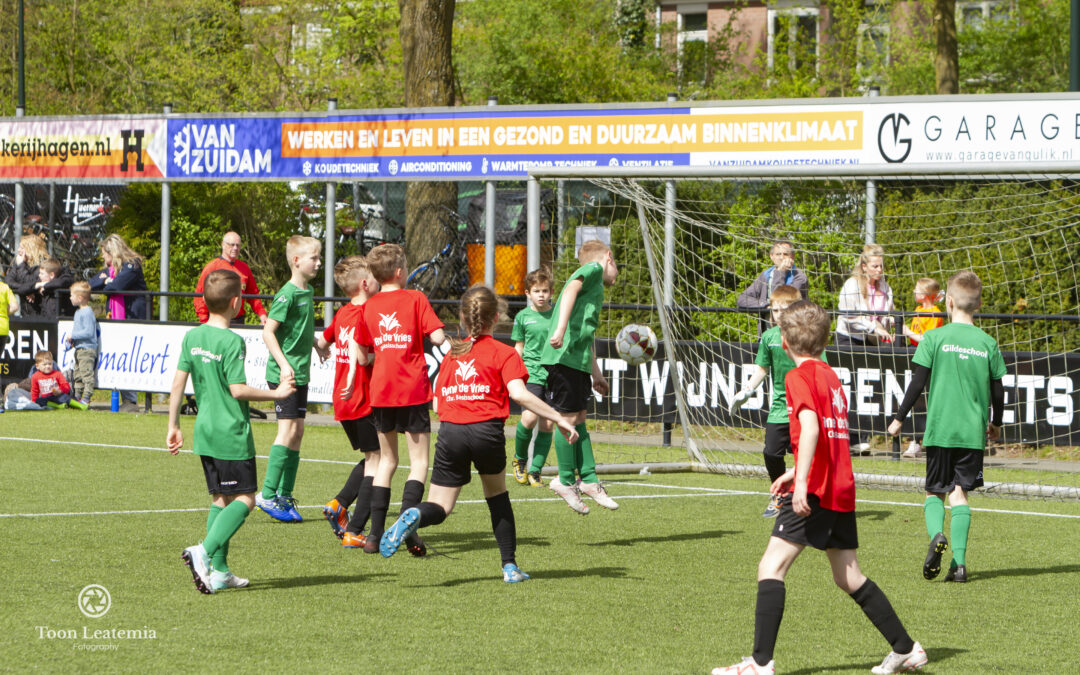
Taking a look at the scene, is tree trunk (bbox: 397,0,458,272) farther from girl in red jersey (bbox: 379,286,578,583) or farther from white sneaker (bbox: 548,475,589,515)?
girl in red jersey (bbox: 379,286,578,583)

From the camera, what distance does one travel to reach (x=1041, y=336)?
44.0ft

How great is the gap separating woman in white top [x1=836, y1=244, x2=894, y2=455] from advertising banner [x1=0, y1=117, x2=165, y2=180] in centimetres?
1112

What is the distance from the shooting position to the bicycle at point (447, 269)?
2080 centimetres

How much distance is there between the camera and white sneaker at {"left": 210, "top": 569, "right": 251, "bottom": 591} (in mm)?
6887

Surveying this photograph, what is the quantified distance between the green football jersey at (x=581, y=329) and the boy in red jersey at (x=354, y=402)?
4.84ft

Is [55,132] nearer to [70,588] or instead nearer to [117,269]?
[117,269]

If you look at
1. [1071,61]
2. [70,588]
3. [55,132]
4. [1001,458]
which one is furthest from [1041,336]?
[55,132]

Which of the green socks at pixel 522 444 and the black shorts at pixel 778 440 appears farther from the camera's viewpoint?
the green socks at pixel 522 444

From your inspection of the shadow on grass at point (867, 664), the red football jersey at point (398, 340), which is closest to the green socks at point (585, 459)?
the red football jersey at point (398, 340)

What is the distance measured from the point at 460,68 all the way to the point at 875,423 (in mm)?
23313

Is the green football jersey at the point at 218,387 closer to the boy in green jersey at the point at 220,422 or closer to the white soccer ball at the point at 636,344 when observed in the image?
the boy in green jersey at the point at 220,422

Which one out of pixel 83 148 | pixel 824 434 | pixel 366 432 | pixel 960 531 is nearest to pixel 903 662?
pixel 824 434

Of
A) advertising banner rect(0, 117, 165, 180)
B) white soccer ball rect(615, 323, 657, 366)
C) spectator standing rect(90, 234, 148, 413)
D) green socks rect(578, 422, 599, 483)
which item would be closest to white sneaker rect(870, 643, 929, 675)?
green socks rect(578, 422, 599, 483)

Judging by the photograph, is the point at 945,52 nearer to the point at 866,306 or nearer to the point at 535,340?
the point at 866,306
